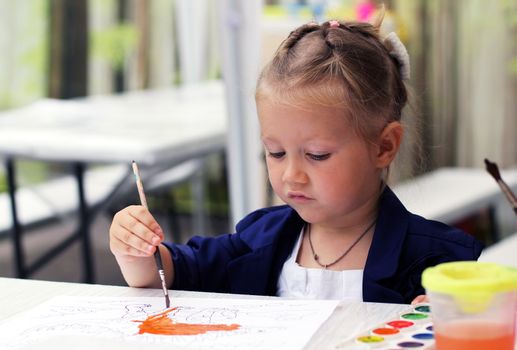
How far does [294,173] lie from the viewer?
4.06ft

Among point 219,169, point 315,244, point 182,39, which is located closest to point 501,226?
point 219,169

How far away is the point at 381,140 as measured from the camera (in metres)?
1.37

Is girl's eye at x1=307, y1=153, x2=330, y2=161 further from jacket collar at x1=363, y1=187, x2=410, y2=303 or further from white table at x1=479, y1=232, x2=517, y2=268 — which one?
white table at x1=479, y1=232, x2=517, y2=268

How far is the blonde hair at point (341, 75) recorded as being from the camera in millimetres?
1312

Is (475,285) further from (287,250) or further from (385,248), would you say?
(287,250)

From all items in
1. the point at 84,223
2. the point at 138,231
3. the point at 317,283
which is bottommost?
the point at 84,223

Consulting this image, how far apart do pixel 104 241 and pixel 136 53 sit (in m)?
1.02

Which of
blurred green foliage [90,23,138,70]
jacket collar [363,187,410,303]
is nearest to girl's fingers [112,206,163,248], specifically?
jacket collar [363,187,410,303]

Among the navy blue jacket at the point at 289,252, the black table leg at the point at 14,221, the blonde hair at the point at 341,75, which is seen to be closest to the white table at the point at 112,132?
the black table leg at the point at 14,221

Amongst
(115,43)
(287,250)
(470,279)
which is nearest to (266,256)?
(287,250)

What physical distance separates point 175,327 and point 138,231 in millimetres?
203

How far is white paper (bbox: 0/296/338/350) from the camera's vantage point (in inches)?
40.8

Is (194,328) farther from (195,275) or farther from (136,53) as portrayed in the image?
(136,53)

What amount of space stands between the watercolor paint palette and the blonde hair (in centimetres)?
35
